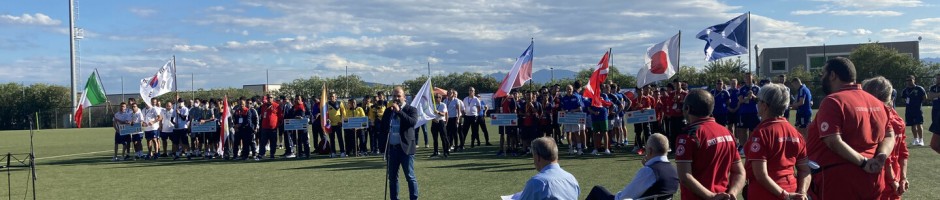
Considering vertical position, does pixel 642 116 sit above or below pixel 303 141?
above

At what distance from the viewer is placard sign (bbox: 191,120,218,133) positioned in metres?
20.4

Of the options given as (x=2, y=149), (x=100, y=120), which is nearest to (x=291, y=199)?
(x=2, y=149)

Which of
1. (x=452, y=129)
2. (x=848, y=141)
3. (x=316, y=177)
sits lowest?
(x=316, y=177)

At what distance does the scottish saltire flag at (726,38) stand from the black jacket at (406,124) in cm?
1004

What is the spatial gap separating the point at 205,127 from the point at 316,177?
7.76 metres

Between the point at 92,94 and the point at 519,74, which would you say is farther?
the point at 92,94

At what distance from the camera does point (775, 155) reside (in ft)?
15.9

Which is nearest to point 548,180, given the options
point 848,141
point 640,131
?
point 848,141

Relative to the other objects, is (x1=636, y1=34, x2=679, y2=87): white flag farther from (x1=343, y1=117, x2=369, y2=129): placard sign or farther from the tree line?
the tree line

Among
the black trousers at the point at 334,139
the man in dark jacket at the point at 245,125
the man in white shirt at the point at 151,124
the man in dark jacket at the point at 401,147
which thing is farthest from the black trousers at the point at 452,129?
the man in dark jacket at the point at 401,147

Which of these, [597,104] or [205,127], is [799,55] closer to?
[597,104]

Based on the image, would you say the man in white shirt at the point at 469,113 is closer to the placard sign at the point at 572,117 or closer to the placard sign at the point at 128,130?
the placard sign at the point at 572,117

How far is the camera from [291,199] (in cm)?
1102

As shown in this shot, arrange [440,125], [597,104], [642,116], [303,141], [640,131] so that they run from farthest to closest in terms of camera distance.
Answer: [303,141]
[440,125]
[640,131]
[642,116]
[597,104]
